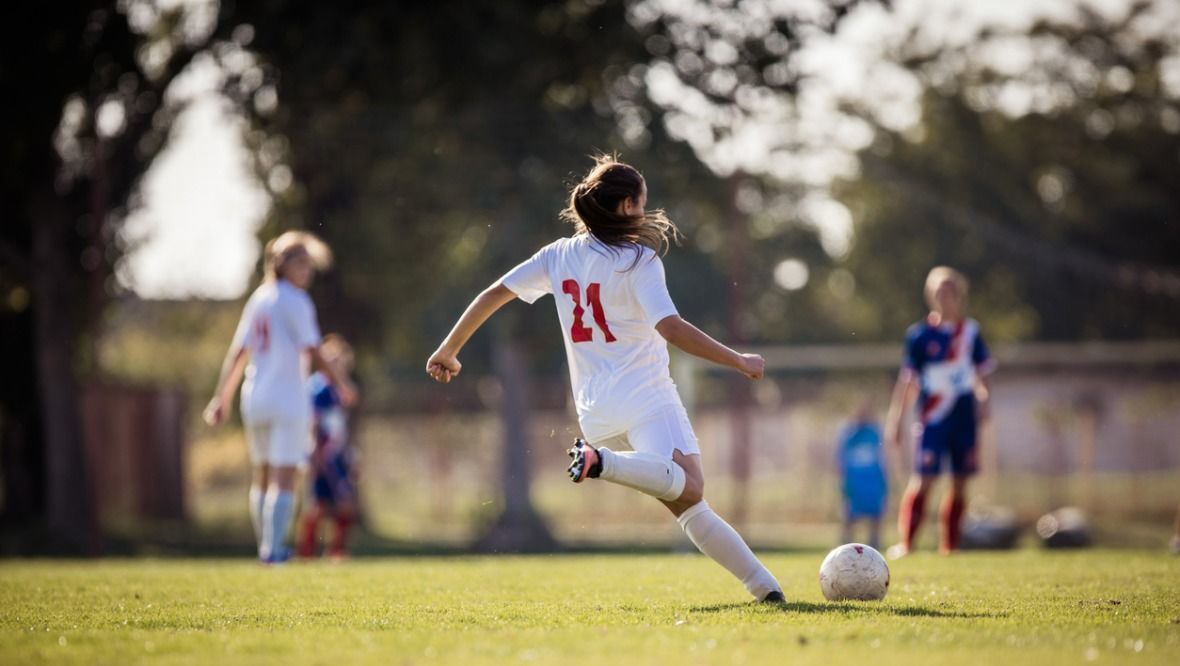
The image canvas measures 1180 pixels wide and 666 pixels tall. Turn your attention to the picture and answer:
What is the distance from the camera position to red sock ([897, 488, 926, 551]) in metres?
11.6

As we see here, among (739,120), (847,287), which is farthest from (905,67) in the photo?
(739,120)

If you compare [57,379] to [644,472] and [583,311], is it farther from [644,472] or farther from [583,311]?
[644,472]

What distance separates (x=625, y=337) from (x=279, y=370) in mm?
4470

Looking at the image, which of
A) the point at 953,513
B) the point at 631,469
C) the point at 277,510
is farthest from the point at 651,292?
the point at 953,513

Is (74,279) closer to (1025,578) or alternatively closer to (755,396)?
(755,396)

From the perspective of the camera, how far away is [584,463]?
6285 millimetres

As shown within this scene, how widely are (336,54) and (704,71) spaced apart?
5.60m

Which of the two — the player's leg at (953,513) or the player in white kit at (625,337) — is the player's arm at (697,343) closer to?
the player in white kit at (625,337)

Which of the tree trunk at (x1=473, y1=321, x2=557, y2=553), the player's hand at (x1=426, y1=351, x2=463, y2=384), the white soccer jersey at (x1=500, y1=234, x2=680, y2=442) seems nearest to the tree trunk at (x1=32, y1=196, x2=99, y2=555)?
the tree trunk at (x1=473, y1=321, x2=557, y2=553)

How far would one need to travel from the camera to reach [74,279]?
2208 cm

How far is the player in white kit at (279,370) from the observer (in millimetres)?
10539

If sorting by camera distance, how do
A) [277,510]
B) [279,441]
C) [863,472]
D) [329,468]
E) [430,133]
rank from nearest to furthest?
1. [279,441]
2. [277,510]
3. [329,468]
4. [863,472]
5. [430,133]

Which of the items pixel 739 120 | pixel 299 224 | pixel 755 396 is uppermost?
pixel 739 120

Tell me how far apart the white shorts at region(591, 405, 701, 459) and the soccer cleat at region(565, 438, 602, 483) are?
16.5 inches
